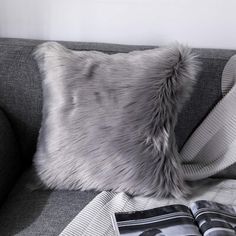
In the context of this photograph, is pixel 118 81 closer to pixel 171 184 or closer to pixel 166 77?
pixel 166 77

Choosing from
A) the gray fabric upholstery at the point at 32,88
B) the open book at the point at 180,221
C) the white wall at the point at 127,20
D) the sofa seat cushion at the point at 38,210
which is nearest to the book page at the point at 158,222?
A: the open book at the point at 180,221

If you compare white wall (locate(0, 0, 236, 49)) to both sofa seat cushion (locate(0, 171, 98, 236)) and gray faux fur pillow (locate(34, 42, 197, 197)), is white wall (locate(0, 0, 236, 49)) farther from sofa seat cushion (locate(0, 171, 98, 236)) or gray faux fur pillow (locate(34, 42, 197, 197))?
sofa seat cushion (locate(0, 171, 98, 236))

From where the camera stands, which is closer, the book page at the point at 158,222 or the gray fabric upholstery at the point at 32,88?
the book page at the point at 158,222

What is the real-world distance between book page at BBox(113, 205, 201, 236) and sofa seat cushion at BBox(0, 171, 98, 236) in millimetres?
152

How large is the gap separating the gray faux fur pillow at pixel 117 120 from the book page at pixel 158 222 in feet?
0.24

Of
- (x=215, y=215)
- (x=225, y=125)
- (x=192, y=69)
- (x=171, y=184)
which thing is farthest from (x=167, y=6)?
(x=215, y=215)

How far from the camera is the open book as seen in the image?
1.08m

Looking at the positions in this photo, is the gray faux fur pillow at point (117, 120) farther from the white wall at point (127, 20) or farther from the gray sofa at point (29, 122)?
the white wall at point (127, 20)

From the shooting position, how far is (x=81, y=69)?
1.24m

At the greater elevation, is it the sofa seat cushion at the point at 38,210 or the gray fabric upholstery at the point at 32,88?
the gray fabric upholstery at the point at 32,88

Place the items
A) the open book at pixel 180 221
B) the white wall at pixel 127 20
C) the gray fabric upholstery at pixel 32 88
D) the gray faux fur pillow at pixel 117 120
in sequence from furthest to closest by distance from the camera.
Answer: the white wall at pixel 127 20, the gray fabric upholstery at pixel 32 88, the gray faux fur pillow at pixel 117 120, the open book at pixel 180 221

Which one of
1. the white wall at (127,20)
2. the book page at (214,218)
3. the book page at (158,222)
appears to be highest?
the white wall at (127,20)

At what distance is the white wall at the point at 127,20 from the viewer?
1.46m

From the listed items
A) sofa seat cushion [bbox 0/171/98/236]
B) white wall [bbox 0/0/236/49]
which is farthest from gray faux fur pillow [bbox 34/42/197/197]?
white wall [bbox 0/0/236/49]
